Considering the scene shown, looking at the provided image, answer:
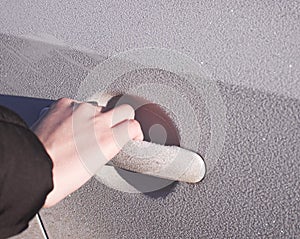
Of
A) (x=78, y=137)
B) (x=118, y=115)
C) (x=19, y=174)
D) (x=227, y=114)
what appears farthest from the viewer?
(x=227, y=114)

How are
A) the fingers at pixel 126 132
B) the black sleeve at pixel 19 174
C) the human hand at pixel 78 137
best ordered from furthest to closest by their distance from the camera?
the fingers at pixel 126 132 → the human hand at pixel 78 137 → the black sleeve at pixel 19 174

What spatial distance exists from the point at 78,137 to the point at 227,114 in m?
→ 0.41

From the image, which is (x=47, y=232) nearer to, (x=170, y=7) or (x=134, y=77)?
(x=134, y=77)

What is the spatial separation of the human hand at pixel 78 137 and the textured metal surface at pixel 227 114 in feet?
0.83

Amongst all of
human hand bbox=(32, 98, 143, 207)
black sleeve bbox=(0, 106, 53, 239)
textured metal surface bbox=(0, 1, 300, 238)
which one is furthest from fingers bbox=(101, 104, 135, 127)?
black sleeve bbox=(0, 106, 53, 239)

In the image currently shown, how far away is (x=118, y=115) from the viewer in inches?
47.0

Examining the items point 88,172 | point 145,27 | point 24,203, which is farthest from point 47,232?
point 24,203

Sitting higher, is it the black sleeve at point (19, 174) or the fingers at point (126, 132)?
the black sleeve at point (19, 174)

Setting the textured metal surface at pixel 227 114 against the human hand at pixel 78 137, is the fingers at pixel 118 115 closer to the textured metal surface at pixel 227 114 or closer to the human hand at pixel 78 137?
the human hand at pixel 78 137

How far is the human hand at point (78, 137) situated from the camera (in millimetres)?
1061

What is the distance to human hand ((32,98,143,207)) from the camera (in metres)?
1.06

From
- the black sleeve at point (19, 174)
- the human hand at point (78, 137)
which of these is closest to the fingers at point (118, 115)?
the human hand at point (78, 137)

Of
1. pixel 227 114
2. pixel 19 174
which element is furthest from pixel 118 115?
pixel 19 174

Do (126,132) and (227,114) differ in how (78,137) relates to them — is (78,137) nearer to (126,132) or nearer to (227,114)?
(126,132)
